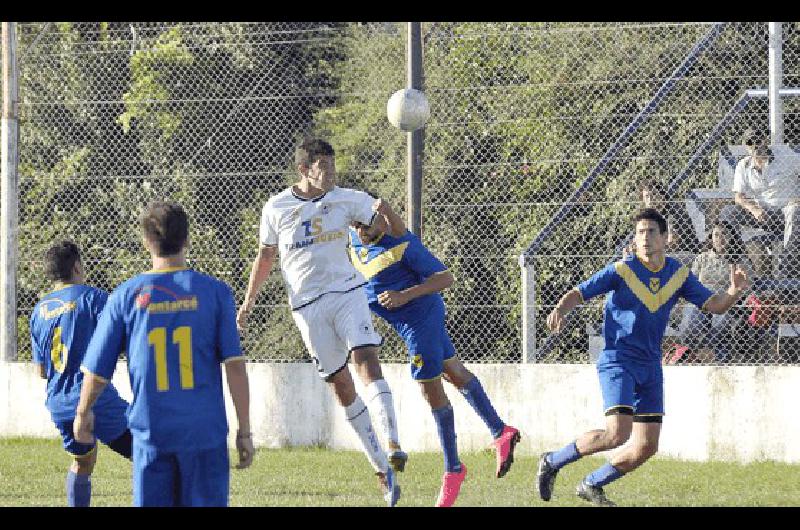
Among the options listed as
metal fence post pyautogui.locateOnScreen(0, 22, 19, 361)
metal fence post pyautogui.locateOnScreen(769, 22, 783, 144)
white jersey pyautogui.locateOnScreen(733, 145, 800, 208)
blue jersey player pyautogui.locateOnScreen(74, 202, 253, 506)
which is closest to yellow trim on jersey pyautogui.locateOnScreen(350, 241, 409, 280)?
blue jersey player pyautogui.locateOnScreen(74, 202, 253, 506)

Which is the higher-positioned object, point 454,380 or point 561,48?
point 561,48

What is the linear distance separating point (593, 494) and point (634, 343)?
3.29ft

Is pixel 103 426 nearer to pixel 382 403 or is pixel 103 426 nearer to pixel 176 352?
pixel 382 403

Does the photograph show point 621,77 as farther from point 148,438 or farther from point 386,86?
point 148,438

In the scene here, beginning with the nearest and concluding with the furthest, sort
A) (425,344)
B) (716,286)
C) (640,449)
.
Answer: (640,449), (425,344), (716,286)

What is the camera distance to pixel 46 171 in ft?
47.8

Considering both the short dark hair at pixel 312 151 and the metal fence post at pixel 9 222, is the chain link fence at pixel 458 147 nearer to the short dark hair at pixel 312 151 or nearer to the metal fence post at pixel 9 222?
the metal fence post at pixel 9 222

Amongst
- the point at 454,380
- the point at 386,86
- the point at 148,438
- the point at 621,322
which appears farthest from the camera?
the point at 386,86

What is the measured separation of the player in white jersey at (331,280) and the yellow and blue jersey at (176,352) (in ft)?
9.54

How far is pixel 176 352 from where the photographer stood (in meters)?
6.39

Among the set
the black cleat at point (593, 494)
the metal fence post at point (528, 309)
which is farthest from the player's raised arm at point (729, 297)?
the metal fence post at point (528, 309)

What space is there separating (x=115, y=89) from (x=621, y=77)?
497 cm

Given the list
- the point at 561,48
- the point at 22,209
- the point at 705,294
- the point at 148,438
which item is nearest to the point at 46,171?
the point at 22,209

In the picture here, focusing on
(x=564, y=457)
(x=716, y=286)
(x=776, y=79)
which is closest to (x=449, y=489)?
(x=564, y=457)
